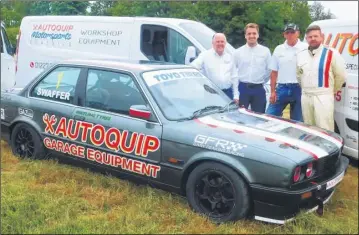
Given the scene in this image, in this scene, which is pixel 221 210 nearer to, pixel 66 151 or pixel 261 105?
pixel 66 151

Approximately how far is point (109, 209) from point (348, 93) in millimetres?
2447

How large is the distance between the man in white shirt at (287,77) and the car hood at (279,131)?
135 cm

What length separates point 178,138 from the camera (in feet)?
12.5

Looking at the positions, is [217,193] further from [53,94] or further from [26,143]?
[26,143]

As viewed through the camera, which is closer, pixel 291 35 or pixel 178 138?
pixel 178 138

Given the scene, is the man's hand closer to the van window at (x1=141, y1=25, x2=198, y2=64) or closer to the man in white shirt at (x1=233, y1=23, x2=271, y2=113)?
the man in white shirt at (x1=233, y1=23, x2=271, y2=113)

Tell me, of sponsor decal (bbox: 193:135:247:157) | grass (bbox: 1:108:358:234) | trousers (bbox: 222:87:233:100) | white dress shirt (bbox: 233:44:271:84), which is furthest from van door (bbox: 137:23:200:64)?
sponsor decal (bbox: 193:135:247:157)

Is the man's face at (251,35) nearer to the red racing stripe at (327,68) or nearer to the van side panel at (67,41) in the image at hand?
the red racing stripe at (327,68)

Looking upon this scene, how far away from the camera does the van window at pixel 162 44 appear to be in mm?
7973

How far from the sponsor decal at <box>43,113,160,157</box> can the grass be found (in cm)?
40

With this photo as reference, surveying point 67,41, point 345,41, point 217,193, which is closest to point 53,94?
point 217,193

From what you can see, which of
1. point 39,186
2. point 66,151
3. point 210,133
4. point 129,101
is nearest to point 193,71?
point 129,101

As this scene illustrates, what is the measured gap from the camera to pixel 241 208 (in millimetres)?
3445

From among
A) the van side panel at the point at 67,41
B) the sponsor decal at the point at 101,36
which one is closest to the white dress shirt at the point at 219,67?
the van side panel at the point at 67,41
